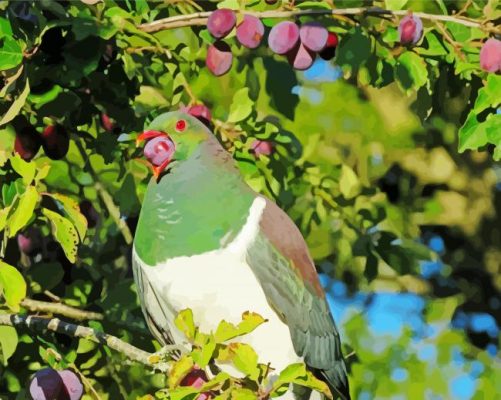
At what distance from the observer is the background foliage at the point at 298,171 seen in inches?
82.9

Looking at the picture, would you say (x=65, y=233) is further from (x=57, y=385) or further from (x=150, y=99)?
(x=150, y=99)

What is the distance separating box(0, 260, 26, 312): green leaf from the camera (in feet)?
5.55

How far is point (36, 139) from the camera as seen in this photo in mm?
2166

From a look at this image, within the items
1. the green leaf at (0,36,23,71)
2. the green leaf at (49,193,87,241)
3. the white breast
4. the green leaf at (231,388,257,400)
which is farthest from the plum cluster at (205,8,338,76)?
the green leaf at (231,388,257,400)

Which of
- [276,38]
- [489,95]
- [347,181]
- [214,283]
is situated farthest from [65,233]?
[347,181]

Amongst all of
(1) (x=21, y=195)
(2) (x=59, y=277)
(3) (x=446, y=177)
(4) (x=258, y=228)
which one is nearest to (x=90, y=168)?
(2) (x=59, y=277)

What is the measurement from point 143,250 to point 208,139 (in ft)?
0.86

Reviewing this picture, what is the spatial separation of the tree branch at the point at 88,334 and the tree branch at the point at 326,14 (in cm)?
60

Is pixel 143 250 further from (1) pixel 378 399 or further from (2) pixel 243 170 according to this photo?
(1) pixel 378 399

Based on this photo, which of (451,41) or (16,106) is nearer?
(16,106)

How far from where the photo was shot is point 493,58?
2072 mm

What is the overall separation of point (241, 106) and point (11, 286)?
0.81 meters

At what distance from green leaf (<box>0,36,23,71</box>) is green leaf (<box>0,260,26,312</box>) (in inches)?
15.3

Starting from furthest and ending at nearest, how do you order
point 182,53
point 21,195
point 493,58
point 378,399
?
point 378,399 → point 182,53 → point 493,58 → point 21,195
